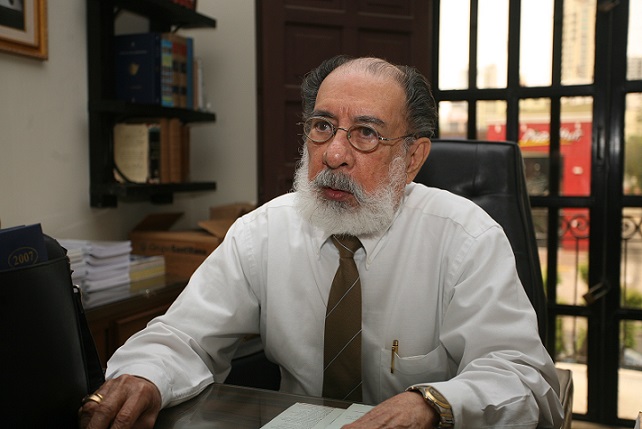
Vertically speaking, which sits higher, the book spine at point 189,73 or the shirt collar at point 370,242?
the book spine at point 189,73

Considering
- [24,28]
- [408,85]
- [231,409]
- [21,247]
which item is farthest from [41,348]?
[24,28]

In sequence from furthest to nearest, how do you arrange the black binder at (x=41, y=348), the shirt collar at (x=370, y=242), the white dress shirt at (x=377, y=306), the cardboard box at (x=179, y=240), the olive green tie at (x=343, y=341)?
1. the cardboard box at (x=179, y=240)
2. the shirt collar at (x=370, y=242)
3. the olive green tie at (x=343, y=341)
4. the white dress shirt at (x=377, y=306)
5. the black binder at (x=41, y=348)

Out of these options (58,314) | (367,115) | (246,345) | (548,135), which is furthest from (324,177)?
(548,135)

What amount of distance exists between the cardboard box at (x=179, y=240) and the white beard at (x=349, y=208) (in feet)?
4.14

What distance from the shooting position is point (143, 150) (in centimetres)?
257

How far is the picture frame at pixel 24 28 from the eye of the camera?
6.67 feet

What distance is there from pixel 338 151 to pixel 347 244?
205 millimetres

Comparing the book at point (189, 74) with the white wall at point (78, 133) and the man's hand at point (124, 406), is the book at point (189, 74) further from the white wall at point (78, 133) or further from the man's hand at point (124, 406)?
the man's hand at point (124, 406)

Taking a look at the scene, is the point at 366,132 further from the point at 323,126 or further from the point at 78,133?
the point at 78,133

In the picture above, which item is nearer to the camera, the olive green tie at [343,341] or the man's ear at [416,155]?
the olive green tie at [343,341]

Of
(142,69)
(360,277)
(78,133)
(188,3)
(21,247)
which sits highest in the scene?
(188,3)

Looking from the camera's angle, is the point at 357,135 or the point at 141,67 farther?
the point at 141,67

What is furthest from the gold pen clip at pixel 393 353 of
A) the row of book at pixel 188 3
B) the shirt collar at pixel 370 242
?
the row of book at pixel 188 3

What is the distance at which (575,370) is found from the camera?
9.73 feet
